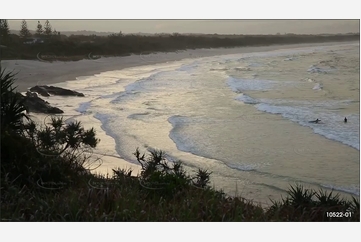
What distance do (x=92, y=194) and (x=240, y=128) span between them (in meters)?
6.67

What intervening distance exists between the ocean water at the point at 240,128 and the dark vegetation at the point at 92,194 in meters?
1.57

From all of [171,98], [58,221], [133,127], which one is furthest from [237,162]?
[171,98]

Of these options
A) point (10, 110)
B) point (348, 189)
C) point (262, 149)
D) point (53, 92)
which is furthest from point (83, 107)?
point (348, 189)

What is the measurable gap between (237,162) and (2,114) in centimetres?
396

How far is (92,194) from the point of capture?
15.5 feet

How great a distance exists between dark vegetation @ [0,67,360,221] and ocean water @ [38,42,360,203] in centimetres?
157

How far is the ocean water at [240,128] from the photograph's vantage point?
7.65m

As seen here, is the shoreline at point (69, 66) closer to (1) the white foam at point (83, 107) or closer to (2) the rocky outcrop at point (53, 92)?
(2) the rocky outcrop at point (53, 92)

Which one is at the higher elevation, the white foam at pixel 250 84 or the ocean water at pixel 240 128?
the white foam at pixel 250 84

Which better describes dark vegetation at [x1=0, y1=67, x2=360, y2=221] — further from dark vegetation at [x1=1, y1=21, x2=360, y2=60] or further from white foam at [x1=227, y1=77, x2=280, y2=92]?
white foam at [x1=227, y1=77, x2=280, y2=92]

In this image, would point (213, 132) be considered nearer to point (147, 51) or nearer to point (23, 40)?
point (23, 40)

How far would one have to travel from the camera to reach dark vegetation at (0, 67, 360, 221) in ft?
14.5

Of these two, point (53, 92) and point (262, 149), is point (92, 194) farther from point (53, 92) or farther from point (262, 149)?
point (53, 92)

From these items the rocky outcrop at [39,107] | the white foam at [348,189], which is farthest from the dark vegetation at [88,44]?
the white foam at [348,189]
